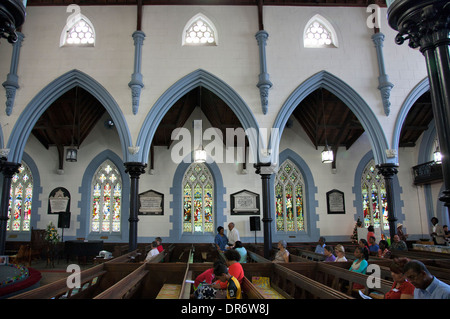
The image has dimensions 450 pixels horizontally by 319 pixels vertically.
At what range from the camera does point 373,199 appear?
496 inches

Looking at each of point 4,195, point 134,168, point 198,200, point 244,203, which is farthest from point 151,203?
point 4,195

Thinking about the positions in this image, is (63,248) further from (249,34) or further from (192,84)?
(249,34)

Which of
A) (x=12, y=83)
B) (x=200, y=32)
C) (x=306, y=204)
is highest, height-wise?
(x=200, y=32)

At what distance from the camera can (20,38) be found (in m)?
9.20

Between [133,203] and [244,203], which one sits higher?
[244,203]

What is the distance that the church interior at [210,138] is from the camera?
614 centimetres

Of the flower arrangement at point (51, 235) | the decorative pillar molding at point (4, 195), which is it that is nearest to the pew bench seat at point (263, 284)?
the decorative pillar molding at point (4, 195)

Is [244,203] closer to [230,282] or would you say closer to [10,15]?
[230,282]

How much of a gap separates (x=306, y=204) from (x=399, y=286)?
29.9ft

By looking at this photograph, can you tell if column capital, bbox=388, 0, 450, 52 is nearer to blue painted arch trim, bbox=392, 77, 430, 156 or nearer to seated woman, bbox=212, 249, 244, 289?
seated woman, bbox=212, 249, 244, 289

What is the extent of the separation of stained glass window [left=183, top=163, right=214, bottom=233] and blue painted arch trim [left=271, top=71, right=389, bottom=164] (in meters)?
4.14

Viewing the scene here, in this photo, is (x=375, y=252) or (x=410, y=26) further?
(x=375, y=252)
